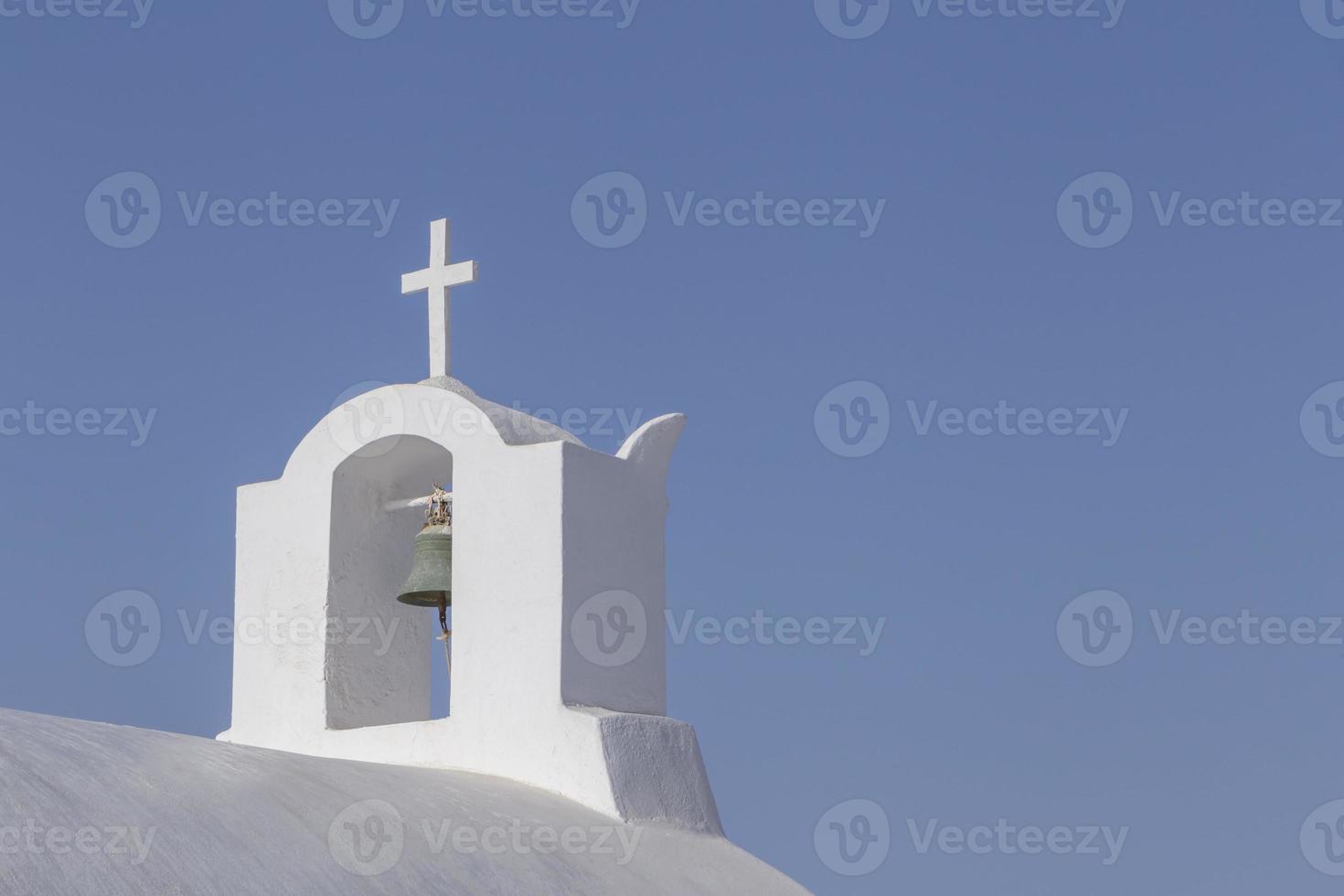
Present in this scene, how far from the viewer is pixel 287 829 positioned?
5750 millimetres

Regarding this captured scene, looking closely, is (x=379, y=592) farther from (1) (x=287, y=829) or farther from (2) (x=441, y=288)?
(1) (x=287, y=829)

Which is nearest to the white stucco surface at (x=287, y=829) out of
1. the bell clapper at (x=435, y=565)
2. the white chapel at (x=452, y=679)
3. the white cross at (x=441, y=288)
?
the white chapel at (x=452, y=679)

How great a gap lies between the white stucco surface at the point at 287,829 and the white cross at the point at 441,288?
2.15 m

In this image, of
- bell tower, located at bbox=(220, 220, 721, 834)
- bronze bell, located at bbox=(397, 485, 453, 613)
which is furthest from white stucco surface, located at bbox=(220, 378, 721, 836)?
bronze bell, located at bbox=(397, 485, 453, 613)

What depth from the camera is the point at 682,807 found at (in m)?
7.80

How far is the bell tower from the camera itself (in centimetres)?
776

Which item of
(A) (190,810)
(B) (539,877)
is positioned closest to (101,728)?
(A) (190,810)

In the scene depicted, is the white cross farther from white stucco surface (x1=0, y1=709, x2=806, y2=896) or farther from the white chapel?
white stucco surface (x1=0, y1=709, x2=806, y2=896)

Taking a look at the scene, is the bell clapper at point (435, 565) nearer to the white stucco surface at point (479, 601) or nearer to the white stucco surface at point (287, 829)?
the white stucco surface at point (479, 601)

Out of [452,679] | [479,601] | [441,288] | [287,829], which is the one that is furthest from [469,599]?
[287,829]

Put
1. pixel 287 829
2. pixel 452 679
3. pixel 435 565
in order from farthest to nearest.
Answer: pixel 435 565 < pixel 452 679 < pixel 287 829

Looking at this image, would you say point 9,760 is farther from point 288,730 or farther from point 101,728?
point 288,730

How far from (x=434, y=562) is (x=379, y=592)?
19.1 inches

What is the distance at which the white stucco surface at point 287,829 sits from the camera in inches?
200
